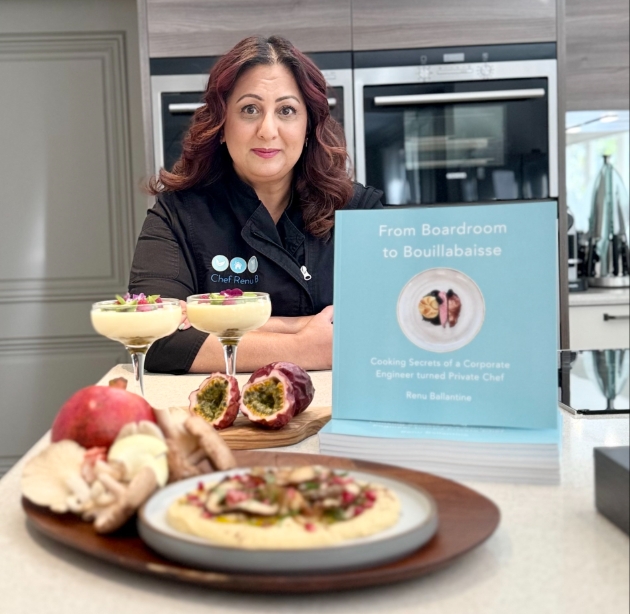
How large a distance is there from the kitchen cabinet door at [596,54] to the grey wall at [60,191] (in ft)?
6.36

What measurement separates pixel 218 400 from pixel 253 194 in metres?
1.09

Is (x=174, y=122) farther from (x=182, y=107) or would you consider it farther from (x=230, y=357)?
(x=230, y=357)

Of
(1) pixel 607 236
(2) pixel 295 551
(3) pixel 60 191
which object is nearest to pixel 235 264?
(2) pixel 295 551

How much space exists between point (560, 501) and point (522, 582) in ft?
0.67

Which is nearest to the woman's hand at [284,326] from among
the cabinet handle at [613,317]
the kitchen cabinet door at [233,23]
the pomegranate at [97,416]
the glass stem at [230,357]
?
the glass stem at [230,357]

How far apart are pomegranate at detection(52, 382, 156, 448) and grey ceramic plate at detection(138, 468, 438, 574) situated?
5.6 inches

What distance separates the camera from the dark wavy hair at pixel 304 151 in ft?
6.77

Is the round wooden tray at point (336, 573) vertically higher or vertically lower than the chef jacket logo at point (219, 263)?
lower

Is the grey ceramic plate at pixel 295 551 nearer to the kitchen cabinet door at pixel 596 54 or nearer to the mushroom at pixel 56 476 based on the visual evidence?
the mushroom at pixel 56 476

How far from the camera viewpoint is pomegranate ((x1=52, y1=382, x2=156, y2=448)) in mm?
757

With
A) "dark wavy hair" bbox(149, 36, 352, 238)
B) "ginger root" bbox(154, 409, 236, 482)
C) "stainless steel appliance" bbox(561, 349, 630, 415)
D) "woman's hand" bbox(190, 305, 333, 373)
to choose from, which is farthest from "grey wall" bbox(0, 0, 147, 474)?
"ginger root" bbox(154, 409, 236, 482)

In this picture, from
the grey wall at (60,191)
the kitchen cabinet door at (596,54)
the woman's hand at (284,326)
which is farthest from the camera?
the grey wall at (60,191)

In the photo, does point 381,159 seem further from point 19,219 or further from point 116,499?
point 116,499

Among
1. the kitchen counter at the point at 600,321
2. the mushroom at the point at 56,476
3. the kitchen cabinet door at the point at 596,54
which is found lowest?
the kitchen counter at the point at 600,321
